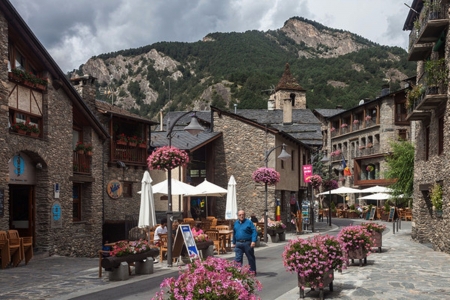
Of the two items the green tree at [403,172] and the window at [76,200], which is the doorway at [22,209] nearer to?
the window at [76,200]

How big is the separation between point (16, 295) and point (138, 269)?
376 centimetres

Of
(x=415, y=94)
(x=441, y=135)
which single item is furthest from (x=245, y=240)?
(x=415, y=94)

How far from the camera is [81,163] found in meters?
23.3

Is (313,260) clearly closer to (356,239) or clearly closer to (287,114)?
(356,239)

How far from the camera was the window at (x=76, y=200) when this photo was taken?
23.5 m

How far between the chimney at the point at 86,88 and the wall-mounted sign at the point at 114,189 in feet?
12.4

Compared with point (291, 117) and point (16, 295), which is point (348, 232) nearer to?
point (16, 295)

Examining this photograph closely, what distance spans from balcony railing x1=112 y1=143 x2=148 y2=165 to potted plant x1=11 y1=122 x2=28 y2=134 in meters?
8.12

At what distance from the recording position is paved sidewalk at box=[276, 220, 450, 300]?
34.2 feet

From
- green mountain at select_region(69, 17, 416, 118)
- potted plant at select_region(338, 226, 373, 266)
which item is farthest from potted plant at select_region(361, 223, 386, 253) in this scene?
green mountain at select_region(69, 17, 416, 118)

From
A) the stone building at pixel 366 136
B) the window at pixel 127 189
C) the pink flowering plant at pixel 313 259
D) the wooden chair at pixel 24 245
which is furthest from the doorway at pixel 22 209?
the stone building at pixel 366 136

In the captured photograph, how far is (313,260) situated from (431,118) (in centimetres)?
1399

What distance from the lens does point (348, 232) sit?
14.4 metres

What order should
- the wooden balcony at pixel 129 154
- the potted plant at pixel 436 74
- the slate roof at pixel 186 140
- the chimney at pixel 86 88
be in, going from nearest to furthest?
the potted plant at pixel 436 74 < the chimney at pixel 86 88 < the wooden balcony at pixel 129 154 < the slate roof at pixel 186 140
